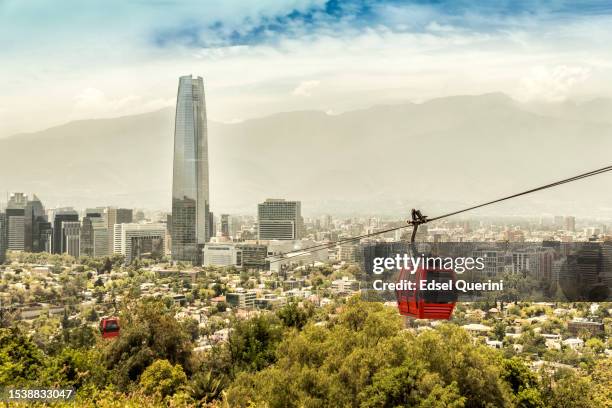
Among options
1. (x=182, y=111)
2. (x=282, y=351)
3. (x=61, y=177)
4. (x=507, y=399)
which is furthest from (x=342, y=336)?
(x=61, y=177)

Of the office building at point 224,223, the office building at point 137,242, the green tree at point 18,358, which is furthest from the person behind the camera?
the office building at point 224,223

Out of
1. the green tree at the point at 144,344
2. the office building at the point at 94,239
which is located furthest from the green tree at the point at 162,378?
the office building at the point at 94,239

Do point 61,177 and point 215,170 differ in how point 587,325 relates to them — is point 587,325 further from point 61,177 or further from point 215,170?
point 215,170

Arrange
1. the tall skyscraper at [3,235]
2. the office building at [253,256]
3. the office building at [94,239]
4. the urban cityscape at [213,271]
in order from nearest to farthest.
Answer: the urban cityscape at [213,271], the office building at [253,256], the tall skyscraper at [3,235], the office building at [94,239]

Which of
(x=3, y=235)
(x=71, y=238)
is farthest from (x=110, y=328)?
(x=71, y=238)

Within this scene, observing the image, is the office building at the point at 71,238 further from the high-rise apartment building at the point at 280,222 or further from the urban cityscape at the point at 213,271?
the high-rise apartment building at the point at 280,222

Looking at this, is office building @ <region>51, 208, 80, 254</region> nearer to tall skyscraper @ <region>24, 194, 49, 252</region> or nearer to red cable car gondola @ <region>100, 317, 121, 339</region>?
tall skyscraper @ <region>24, 194, 49, 252</region>
